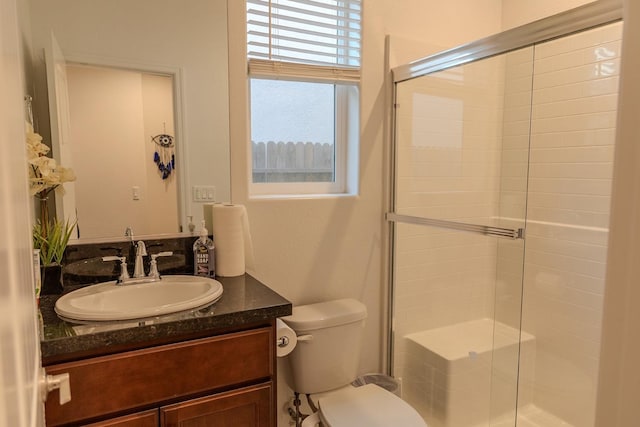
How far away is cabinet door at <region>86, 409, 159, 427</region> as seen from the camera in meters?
1.18

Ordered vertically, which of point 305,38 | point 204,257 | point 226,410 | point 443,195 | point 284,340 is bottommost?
point 226,410

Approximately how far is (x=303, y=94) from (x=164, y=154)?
715 millimetres

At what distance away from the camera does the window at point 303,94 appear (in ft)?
6.24

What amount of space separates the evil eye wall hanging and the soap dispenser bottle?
274mm

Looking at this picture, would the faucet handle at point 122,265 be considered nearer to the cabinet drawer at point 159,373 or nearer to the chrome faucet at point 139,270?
the chrome faucet at point 139,270

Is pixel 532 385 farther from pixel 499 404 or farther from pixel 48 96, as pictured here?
pixel 48 96

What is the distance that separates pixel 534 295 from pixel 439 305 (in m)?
0.48

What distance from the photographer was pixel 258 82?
1.96 meters

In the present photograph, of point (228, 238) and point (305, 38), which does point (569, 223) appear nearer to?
point (305, 38)

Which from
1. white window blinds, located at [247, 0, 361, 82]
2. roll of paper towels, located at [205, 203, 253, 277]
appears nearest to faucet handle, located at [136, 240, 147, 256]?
roll of paper towels, located at [205, 203, 253, 277]

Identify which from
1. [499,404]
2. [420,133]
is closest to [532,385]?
[499,404]

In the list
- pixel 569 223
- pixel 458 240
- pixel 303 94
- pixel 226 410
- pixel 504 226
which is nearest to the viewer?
pixel 226 410

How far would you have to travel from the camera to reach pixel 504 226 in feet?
6.35

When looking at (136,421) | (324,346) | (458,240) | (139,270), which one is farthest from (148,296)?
(458,240)
